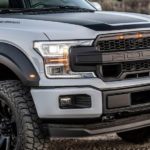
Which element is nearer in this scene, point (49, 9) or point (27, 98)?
point (27, 98)

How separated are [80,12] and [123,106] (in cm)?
141

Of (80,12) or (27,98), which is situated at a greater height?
(80,12)

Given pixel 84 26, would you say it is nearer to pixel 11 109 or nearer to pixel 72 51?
pixel 72 51

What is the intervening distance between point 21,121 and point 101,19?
1155mm

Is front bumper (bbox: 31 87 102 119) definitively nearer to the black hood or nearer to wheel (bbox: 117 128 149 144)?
the black hood

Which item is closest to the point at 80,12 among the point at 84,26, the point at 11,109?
the point at 84,26

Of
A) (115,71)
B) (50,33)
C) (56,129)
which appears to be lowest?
(56,129)

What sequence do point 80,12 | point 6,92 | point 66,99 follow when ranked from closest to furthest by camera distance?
point 66,99
point 6,92
point 80,12

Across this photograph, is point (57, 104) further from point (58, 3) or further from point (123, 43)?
point (58, 3)

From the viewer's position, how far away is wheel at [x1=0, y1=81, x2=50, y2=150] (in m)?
5.18

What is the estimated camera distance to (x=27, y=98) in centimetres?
522

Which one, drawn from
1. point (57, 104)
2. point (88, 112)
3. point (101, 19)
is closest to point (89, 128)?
point (88, 112)

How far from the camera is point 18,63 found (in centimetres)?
519

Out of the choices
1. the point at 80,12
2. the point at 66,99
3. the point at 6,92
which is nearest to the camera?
the point at 66,99
